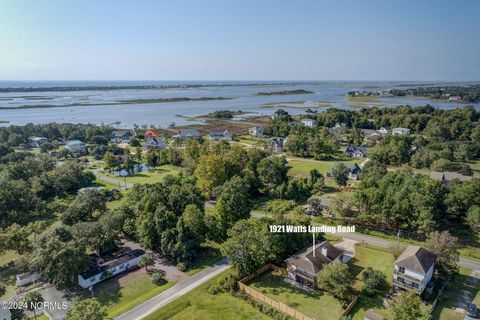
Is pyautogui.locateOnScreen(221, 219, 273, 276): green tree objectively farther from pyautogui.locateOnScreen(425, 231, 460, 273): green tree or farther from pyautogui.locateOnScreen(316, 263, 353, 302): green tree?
A: pyautogui.locateOnScreen(425, 231, 460, 273): green tree

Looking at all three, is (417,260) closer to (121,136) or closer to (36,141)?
(121,136)

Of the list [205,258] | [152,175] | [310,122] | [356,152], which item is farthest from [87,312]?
[310,122]

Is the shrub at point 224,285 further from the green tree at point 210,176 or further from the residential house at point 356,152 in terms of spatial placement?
the residential house at point 356,152

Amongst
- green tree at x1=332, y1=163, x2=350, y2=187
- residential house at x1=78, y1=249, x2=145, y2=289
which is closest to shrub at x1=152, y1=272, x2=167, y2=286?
residential house at x1=78, y1=249, x2=145, y2=289

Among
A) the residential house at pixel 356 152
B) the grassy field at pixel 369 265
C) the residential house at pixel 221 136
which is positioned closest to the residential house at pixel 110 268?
the grassy field at pixel 369 265

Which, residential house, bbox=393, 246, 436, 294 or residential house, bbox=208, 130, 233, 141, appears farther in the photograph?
residential house, bbox=208, 130, 233, 141
